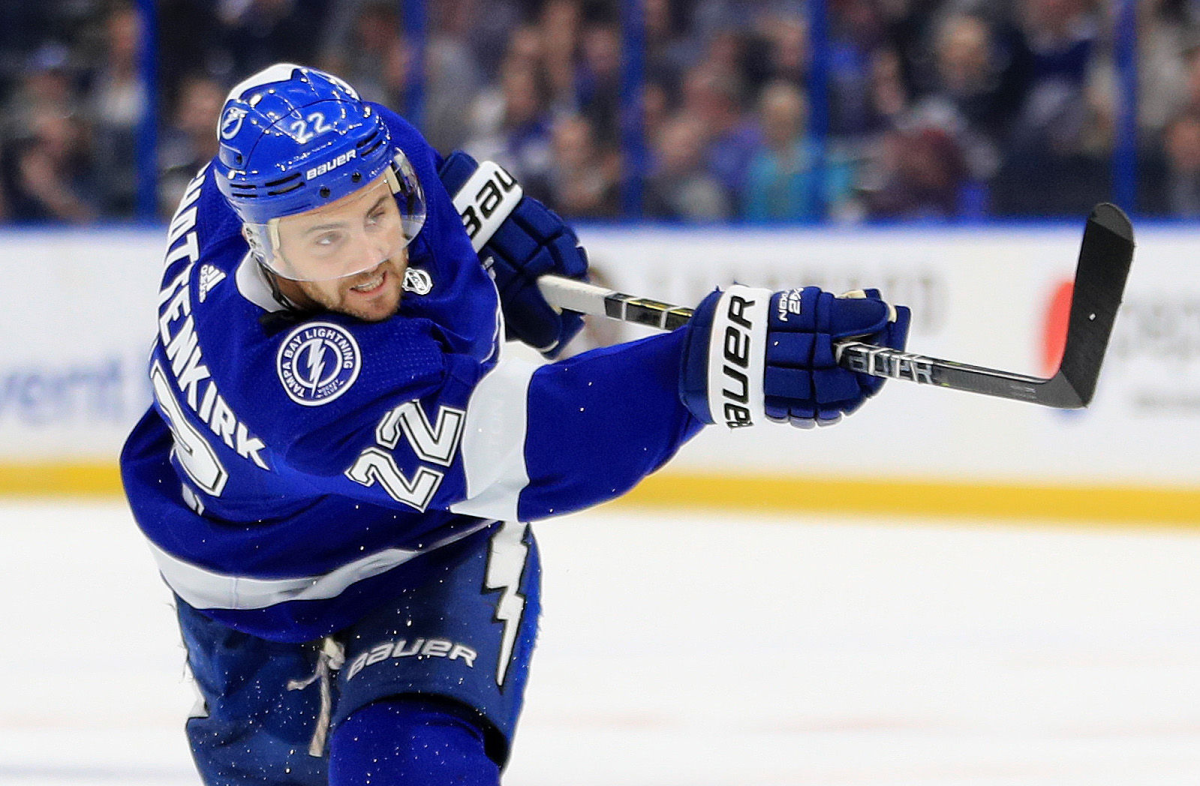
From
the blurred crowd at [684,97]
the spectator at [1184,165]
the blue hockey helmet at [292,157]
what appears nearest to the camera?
the blue hockey helmet at [292,157]

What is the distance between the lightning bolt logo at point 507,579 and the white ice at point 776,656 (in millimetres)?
840

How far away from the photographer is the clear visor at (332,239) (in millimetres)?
1953

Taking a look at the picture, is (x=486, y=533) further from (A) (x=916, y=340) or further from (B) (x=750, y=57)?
(B) (x=750, y=57)

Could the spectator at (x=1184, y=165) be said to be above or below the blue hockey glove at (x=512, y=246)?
above

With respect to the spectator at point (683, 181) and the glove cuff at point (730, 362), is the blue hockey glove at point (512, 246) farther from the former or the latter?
the spectator at point (683, 181)

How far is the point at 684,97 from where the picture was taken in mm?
5973

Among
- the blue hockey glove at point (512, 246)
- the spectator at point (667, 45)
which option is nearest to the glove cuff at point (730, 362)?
the blue hockey glove at point (512, 246)

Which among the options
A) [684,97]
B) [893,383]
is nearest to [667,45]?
[684,97]

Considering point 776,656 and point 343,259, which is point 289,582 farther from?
point 776,656

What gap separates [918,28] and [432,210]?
3946 mm

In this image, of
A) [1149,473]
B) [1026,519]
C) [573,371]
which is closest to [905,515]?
[1026,519]

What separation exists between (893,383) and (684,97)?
1.38 metres

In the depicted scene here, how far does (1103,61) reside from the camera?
564 cm

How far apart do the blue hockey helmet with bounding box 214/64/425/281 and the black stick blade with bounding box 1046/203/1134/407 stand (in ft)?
2.68
